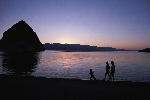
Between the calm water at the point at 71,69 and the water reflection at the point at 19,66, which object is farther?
the water reflection at the point at 19,66

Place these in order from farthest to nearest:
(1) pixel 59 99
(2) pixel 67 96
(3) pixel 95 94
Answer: (3) pixel 95 94
(2) pixel 67 96
(1) pixel 59 99

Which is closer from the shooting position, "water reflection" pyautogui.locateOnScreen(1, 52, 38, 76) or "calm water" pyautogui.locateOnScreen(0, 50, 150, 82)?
"calm water" pyautogui.locateOnScreen(0, 50, 150, 82)

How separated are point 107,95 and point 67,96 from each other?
3.29 meters

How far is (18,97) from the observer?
9.52 meters

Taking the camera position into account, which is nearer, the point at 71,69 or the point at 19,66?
the point at 71,69

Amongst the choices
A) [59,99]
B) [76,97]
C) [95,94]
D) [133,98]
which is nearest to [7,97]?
[59,99]

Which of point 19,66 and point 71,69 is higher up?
point 19,66

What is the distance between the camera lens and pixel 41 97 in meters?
9.70

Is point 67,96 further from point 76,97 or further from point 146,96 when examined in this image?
point 146,96

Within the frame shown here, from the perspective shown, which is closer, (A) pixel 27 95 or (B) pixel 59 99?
(B) pixel 59 99

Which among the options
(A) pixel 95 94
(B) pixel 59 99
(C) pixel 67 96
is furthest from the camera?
(A) pixel 95 94

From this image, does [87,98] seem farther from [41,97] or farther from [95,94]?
[41,97]

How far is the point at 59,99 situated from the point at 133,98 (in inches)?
220

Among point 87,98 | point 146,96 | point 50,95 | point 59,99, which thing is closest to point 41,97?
point 50,95
